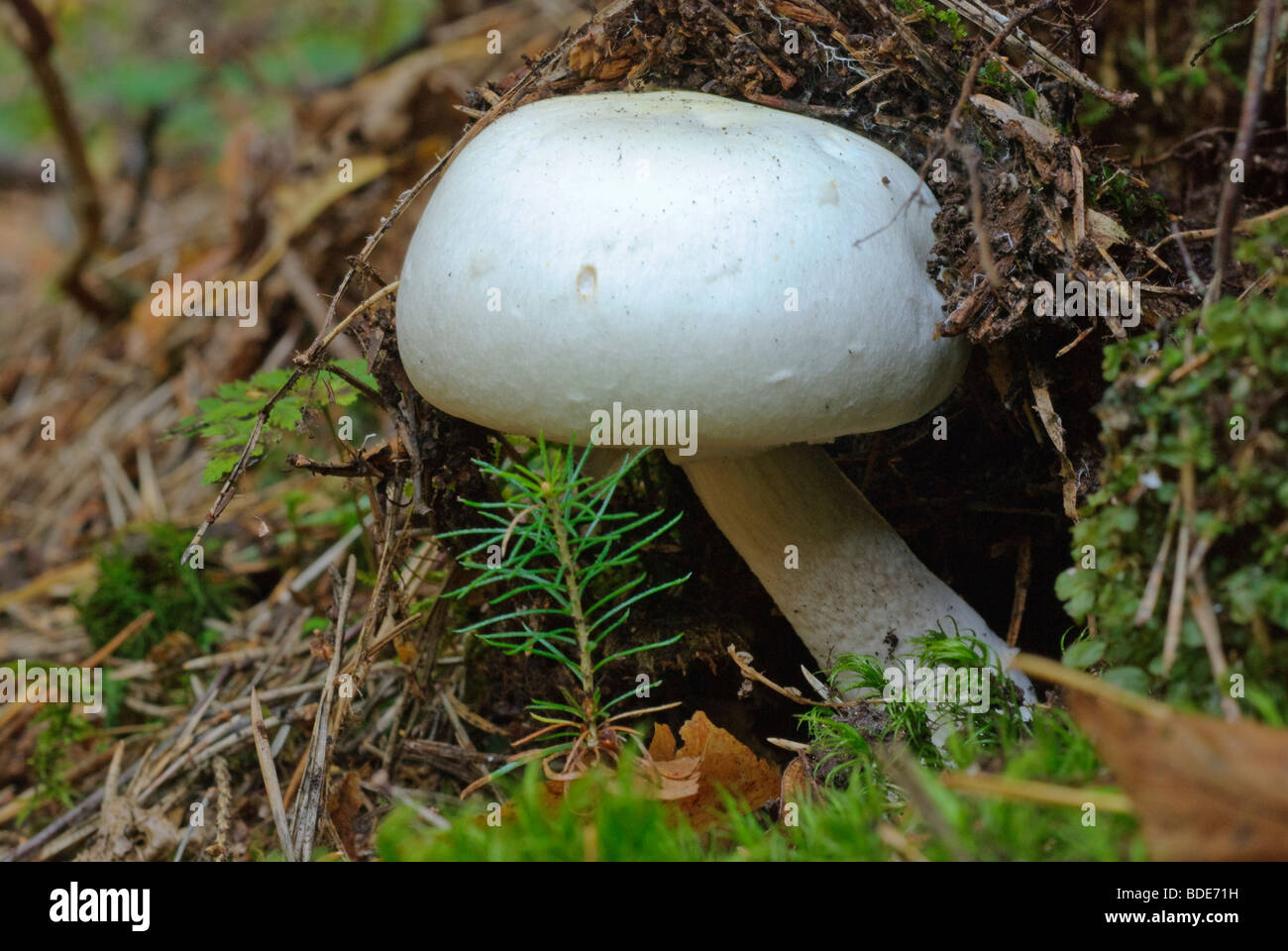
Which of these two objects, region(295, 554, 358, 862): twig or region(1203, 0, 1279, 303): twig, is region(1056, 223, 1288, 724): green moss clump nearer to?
region(1203, 0, 1279, 303): twig

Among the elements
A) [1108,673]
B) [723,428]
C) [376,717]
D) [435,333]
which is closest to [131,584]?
[376,717]

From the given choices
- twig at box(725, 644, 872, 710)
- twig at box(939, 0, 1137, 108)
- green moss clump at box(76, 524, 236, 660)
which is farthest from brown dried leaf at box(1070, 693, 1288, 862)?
green moss clump at box(76, 524, 236, 660)

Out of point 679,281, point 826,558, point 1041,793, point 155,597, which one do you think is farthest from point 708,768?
point 155,597

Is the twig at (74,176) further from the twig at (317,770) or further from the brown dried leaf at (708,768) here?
the brown dried leaf at (708,768)

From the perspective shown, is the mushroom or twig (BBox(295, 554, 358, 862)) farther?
twig (BBox(295, 554, 358, 862))

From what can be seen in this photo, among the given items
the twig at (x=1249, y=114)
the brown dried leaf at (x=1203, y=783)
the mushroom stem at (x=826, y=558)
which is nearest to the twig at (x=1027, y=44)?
the twig at (x=1249, y=114)
